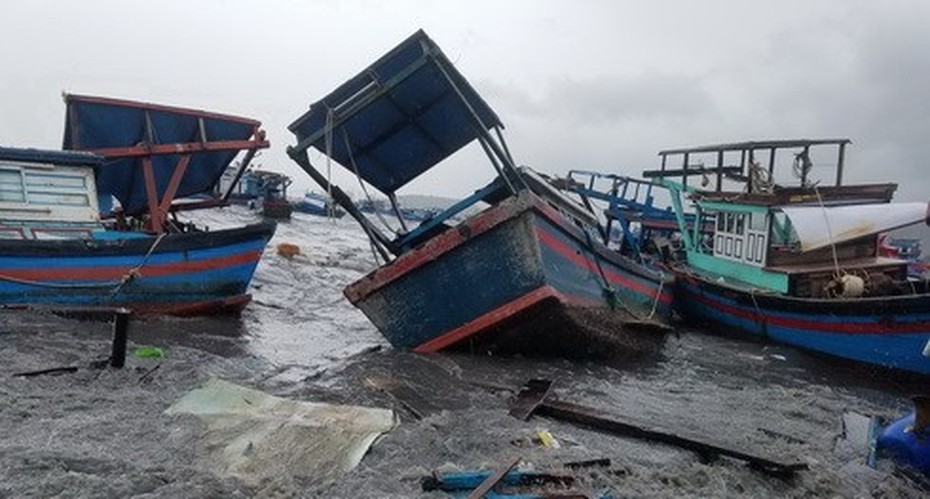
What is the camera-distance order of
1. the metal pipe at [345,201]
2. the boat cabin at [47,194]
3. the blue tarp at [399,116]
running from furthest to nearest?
1. the boat cabin at [47,194]
2. the metal pipe at [345,201]
3. the blue tarp at [399,116]

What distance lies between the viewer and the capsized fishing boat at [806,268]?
8578mm

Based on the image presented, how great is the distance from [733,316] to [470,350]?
6136mm

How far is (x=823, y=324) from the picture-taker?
941 cm

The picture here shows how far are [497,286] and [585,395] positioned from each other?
62.9 inches

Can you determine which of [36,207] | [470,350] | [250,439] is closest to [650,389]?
[470,350]

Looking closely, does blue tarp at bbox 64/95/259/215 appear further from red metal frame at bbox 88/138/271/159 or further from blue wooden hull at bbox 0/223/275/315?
blue wooden hull at bbox 0/223/275/315

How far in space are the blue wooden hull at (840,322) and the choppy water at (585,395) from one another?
272mm

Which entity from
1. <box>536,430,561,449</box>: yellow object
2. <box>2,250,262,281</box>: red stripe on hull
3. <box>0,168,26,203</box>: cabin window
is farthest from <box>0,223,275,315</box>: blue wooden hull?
<box>536,430,561,449</box>: yellow object

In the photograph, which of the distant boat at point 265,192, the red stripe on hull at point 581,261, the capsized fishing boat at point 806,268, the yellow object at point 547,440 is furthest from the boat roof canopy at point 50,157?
the distant boat at point 265,192

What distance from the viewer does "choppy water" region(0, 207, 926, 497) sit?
4355 mm

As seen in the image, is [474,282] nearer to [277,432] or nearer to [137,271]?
[277,432]

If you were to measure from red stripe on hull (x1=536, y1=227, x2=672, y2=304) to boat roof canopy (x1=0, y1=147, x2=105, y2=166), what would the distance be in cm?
690

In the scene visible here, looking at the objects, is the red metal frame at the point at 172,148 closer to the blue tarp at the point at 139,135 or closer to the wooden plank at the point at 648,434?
the blue tarp at the point at 139,135

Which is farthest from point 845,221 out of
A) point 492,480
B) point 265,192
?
point 265,192
